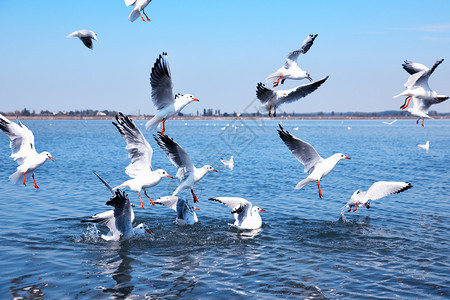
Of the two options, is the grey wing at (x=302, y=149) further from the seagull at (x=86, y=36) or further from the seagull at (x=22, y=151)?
the seagull at (x=22, y=151)

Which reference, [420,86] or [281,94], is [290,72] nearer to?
[281,94]

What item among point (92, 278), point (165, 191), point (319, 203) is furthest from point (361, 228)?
point (165, 191)

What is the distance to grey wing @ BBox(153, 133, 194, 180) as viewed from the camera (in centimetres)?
1033

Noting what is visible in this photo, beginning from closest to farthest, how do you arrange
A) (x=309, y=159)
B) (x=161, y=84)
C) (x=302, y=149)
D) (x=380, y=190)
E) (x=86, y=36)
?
(x=161, y=84), (x=302, y=149), (x=309, y=159), (x=86, y=36), (x=380, y=190)

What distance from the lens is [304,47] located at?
12617 millimetres

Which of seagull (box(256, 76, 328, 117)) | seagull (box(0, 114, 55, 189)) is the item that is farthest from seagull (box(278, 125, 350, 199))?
seagull (box(0, 114, 55, 189))

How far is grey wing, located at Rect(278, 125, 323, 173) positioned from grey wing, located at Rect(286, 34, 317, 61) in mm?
2290

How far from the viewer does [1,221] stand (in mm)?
13641

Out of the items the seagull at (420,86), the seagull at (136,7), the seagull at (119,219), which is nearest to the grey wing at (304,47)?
the seagull at (420,86)

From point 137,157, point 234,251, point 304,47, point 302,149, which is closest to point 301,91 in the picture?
point 304,47

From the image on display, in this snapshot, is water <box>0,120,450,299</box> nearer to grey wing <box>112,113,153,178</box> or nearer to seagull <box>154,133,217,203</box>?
seagull <box>154,133,217,203</box>

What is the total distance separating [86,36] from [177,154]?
4431 mm

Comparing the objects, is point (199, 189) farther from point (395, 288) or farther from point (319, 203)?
point (395, 288)

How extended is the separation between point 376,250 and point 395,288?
99.3 inches
